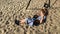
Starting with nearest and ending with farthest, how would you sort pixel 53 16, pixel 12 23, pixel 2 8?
pixel 12 23 → pixel 53 16 → pixel 2 8

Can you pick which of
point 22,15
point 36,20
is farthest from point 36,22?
point 22,15

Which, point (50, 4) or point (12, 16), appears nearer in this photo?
point (12, 16)

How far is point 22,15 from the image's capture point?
452 cm

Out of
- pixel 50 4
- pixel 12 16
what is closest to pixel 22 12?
pixel 12 16

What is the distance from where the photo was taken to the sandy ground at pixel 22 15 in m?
3.65

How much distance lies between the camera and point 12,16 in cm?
446

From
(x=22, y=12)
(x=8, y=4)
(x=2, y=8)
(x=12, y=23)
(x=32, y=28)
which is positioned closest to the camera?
(x=32, y=28)

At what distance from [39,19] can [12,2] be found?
6.62 feet

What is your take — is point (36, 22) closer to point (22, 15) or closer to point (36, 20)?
point (36, 20)

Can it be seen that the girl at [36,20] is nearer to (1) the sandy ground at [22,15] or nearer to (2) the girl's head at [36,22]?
(2) the girl's head at [36,22]

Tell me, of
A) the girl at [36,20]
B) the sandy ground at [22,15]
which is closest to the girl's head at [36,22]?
the girl at [36,20]

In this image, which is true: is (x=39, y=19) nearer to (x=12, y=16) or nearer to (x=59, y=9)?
(x=12, y=16)

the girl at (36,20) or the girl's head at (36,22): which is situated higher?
the girl at (36,20)

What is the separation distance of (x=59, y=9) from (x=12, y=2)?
1.68 m
